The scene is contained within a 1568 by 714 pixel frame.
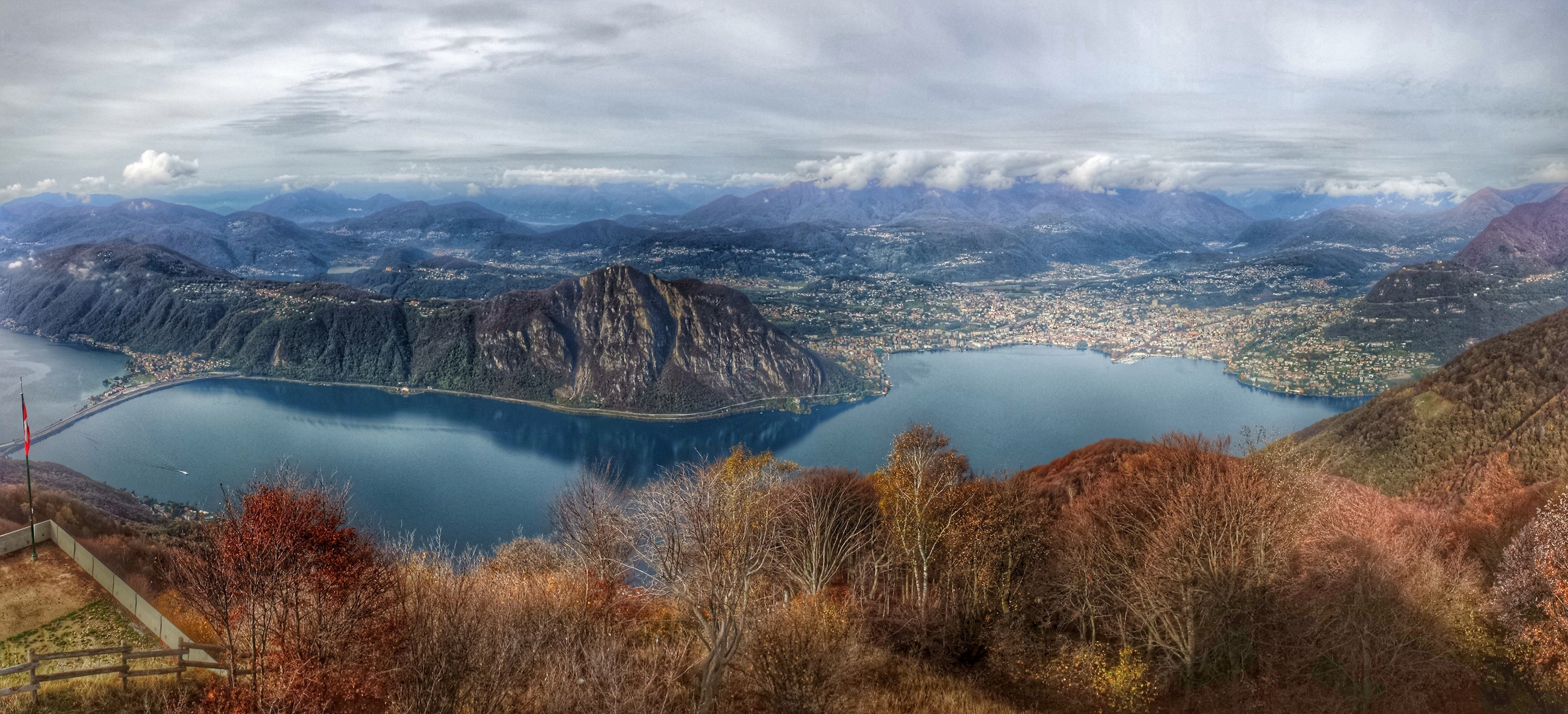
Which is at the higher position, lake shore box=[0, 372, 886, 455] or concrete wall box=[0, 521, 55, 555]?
concrete wall box=[0, 521, 55, 555]

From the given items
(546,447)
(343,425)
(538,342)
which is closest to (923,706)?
(546,447)

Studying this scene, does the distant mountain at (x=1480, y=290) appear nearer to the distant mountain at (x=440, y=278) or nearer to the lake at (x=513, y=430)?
the lake at (x=513, y=430)

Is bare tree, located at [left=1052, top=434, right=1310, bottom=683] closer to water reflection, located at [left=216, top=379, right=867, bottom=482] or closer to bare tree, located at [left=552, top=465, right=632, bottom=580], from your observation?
bare tree, located at [left=552, top=465, right=632, bottom=580]

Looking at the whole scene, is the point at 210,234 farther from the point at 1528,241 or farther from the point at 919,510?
the point at 1528,241

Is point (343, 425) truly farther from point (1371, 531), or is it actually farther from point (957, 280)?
point (957, 280)

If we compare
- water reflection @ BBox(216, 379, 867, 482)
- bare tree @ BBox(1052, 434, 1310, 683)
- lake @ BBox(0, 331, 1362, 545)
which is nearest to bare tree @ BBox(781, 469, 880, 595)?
bare tree @ BBox(1052, 434, 1310, 683)
